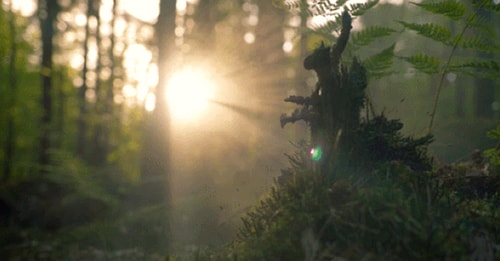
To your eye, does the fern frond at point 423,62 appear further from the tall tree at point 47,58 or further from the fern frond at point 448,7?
the tall tree at point 47,58

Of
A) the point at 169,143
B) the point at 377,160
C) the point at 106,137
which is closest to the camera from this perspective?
the point at 377,160

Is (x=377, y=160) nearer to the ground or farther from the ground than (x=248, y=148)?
nearer to the ground

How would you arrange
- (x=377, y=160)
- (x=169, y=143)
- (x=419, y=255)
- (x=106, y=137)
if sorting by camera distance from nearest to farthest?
(x=419, y=255) < (x=377, y=160) < (x=169, y=143) < (x=106, y=137)

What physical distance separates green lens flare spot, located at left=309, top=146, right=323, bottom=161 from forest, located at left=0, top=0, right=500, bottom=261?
0.01 metres

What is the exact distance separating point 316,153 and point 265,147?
10.9 meters

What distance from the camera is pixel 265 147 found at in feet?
45.6

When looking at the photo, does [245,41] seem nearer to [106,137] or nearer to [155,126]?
[155,126]

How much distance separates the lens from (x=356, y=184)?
2.75m

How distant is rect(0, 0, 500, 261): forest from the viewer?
8.35 ft

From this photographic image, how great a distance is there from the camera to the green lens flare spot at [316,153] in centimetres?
292

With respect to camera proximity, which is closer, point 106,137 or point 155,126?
point 155,126

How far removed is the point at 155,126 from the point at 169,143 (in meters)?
0.37

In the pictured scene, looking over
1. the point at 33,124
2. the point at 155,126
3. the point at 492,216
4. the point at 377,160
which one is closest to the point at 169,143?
the point at 155,126

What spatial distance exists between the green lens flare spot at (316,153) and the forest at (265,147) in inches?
0.5
